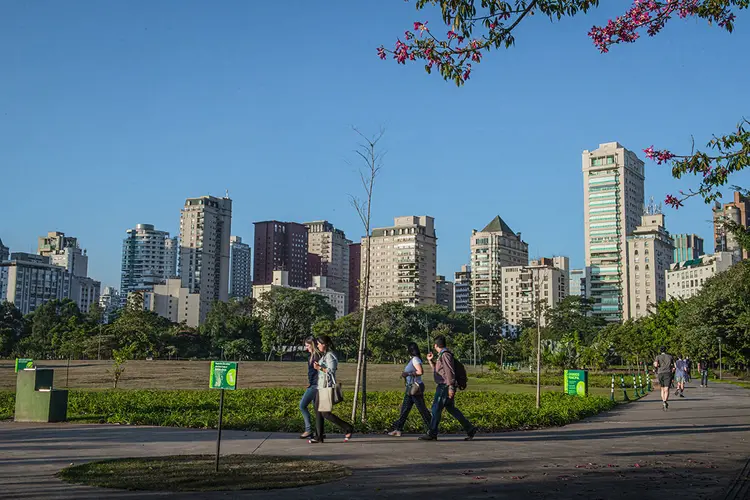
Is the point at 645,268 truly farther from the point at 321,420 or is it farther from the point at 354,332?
the point at 321,420

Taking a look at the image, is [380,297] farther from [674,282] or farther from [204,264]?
[674,282]

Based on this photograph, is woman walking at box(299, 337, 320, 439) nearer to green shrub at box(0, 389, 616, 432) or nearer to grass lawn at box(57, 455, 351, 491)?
green shrub at box(0, 389, 616, 432)

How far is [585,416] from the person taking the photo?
1755 centimetres

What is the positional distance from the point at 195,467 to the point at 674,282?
558 ft

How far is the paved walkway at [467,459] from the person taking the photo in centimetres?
791

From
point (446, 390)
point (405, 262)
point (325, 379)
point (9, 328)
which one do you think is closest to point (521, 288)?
point (405, 262)

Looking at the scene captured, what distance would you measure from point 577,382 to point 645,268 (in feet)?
462

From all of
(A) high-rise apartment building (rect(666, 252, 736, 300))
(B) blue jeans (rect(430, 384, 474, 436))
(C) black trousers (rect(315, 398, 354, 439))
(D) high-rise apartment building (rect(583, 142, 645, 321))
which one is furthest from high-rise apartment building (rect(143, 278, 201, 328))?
(C) black trousers (rect(315, 398, 354, 439))

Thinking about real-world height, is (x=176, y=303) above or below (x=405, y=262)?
below

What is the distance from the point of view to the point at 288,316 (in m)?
102

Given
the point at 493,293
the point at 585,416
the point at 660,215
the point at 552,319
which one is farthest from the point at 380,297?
the point at 585,416

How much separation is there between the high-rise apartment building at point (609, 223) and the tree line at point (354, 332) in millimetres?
34517

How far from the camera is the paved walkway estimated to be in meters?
7.91

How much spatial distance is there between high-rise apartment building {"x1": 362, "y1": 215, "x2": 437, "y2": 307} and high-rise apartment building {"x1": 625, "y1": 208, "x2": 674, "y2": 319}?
161 feet
